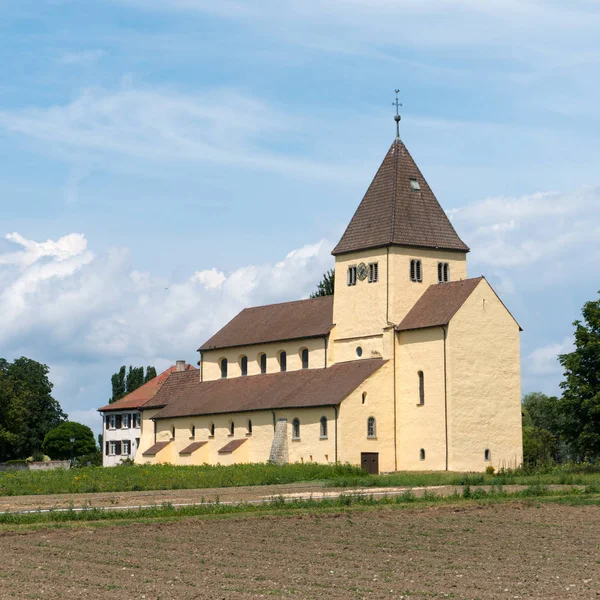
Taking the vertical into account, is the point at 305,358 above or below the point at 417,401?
above

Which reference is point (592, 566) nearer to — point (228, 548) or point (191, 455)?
point (228, 548)

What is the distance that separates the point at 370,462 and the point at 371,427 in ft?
6.13

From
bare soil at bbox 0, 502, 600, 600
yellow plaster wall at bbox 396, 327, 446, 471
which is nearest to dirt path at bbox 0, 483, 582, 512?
bare soil at bbox 0, 502, 600, 600

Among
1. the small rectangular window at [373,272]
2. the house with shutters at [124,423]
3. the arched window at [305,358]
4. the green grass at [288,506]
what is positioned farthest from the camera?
the house with shutters at [124,423]

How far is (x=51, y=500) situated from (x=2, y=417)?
5590 cm

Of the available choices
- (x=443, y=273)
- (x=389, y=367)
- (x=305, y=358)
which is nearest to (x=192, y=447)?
(x=305, y=358)

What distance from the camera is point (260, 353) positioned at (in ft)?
251

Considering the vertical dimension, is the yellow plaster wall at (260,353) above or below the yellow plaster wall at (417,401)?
above

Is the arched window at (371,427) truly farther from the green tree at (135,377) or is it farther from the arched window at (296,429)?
the green tree at (135,377)

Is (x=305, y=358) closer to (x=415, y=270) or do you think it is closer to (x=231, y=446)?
(x=231, y=446)

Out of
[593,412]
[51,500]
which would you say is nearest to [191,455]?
[593,412]

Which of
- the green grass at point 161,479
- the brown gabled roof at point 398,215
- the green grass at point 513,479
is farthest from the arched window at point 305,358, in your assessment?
the green grass at point 513,479

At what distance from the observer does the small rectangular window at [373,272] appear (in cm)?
6781

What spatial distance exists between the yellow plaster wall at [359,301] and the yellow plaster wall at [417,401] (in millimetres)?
2192
